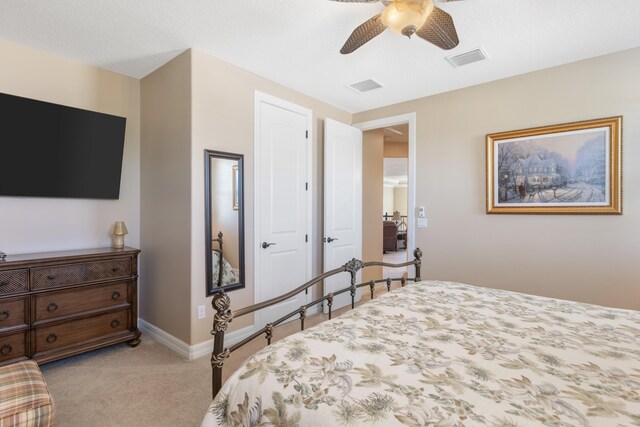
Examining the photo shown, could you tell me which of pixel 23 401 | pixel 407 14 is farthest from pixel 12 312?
pixel 407 14

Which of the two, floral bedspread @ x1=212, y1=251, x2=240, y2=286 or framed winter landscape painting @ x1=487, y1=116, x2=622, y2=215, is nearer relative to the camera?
framed winter landscape painting @ x1=487, y1=116, x2=622, y2=215

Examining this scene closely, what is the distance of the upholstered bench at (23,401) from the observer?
4.38 ft

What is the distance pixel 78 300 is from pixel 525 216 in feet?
13.3

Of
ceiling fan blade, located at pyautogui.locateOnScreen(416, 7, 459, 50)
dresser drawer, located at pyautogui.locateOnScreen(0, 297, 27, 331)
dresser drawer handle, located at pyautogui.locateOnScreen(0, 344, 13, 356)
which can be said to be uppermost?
ceiling fan blade, located at pyautogui.locateOnScreen(416, 7, 459, 50)

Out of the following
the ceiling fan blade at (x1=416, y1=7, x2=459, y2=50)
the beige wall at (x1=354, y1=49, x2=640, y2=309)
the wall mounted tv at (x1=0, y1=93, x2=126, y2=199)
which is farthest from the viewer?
the beige wall at (x1=354, y1=49, x2=640, y2=309)

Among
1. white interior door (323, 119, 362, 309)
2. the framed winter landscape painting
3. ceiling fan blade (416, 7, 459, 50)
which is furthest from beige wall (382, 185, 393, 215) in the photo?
ceiling fan blade (416, 7, 459, 50)

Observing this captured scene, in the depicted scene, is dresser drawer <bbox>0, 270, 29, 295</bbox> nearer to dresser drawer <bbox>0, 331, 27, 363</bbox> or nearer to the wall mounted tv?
dresser drawer <bbox>0, 331, 27, 363</bbox>

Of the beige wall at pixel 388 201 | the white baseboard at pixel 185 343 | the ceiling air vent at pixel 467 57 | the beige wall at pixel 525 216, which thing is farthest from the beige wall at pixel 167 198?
the beige wall at pixel 388 201

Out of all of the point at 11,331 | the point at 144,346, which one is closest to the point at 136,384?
the point at 144,346

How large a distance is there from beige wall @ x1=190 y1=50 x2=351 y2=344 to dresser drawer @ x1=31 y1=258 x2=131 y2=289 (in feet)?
2.23

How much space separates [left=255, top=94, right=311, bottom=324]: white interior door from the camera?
3.15 meters

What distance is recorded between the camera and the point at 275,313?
3322mm

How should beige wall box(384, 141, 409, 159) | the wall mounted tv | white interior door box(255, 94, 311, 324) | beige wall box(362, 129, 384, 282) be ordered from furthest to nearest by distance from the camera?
beige wall box(384, 141, 409, 159), beige wall box(362, 129, 384, 282), white interior door box(255, 94, 311, 324), the wall mounted tv

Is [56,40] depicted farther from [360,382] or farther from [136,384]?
[360,382]
